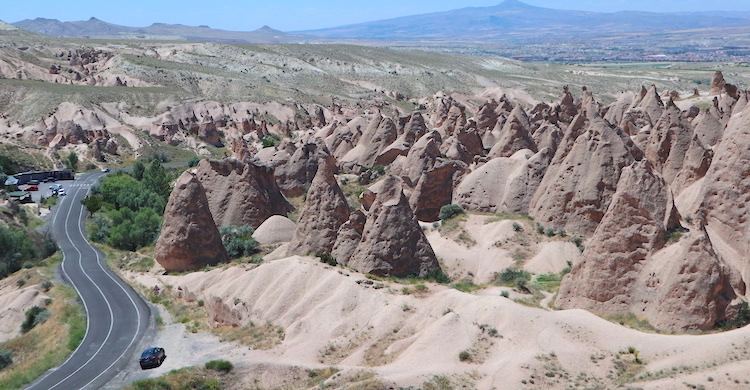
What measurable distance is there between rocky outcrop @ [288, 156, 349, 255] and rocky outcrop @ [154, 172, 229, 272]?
5.10 meters

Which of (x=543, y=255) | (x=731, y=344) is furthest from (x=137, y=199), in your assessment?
(x=731, y=344)

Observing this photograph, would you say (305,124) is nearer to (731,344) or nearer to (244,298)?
(244,298)

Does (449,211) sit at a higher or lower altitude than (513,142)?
lower

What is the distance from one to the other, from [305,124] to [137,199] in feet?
189

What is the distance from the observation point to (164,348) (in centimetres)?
3159

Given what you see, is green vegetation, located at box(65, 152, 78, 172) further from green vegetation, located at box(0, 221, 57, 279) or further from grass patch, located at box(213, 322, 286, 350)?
grass patch, located at box(213, 322, 286, 350)

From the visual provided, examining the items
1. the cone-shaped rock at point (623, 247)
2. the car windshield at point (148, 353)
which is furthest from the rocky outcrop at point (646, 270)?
the car windshield at point (148, 353)

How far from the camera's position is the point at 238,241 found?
143ft

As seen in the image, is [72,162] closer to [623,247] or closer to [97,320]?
[97,320]

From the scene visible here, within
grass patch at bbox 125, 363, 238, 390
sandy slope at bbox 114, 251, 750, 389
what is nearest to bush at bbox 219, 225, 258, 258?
sandy slope at bbox 114, 251, 750, 389

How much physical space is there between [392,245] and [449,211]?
10.4 metres

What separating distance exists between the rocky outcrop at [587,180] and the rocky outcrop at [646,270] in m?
7.89

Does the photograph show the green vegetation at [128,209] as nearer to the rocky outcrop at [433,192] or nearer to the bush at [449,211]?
the rocky outcrop at [433,192]

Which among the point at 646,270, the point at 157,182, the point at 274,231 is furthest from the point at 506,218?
the point at 157,182
